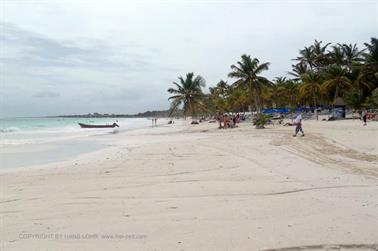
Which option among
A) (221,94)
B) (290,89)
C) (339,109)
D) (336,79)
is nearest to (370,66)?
(336,79)

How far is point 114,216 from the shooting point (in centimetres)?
559

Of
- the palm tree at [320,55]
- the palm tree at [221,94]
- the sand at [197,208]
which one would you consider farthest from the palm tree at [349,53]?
the sand at [197,208]

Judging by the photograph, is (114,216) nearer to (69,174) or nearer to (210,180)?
(210,180)

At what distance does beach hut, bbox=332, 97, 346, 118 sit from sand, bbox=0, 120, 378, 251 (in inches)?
1294

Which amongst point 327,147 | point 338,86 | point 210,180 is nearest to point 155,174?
point 210,180

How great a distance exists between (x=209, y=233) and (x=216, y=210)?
1.12 meters

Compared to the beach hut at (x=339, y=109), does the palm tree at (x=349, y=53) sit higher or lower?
higher

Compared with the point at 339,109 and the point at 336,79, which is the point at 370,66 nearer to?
the point at 336,79

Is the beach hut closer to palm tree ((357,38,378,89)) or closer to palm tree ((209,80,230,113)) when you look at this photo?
palm tree ((357,38,378,89))

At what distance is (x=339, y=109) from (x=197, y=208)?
41906mm

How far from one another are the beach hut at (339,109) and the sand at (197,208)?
108 feet

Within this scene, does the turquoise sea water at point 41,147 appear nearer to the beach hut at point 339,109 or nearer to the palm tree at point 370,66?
the beach hut at point 339,109

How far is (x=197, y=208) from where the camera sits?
5.95 m

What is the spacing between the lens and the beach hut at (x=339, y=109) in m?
41.7
